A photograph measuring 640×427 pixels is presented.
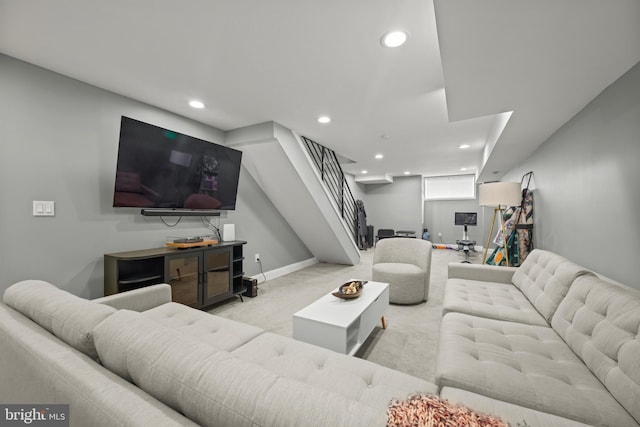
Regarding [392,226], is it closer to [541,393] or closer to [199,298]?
[199,298]

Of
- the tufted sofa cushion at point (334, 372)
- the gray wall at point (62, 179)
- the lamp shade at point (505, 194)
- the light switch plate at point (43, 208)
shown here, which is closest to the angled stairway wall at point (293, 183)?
the gray wall at point (62, 179)

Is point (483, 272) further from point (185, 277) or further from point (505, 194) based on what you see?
point (185, 277)

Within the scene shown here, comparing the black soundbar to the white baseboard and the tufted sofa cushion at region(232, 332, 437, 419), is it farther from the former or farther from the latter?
the tufted sofa cushion at region(232, 332, 437, 419)

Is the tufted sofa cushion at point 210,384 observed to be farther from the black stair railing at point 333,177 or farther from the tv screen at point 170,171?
the black stair railing at point 333,177

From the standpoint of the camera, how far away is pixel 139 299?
1.89 metres

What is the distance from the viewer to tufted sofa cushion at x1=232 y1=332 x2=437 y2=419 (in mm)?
1052

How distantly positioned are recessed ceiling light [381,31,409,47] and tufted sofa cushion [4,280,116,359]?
2.14 m

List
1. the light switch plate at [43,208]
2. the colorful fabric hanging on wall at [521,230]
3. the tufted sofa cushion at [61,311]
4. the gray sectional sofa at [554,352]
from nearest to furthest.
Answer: the tufted sofa cushion at [61,311]
the gray sectional sofa at [554,352]
the light switch plate at [43,208]
the colorful fabric hanging on wall at [521,230]

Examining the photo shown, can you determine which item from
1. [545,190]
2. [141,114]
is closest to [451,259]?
[545,190]

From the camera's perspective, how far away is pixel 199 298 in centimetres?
287

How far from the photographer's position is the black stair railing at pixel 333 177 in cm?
487

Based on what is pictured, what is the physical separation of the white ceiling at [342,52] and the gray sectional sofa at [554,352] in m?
1.32

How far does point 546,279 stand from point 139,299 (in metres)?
3.12

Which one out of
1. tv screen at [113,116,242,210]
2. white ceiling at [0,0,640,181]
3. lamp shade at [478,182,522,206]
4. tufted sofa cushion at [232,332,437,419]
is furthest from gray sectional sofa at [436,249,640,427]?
tv screen at [113,116,242,210]
